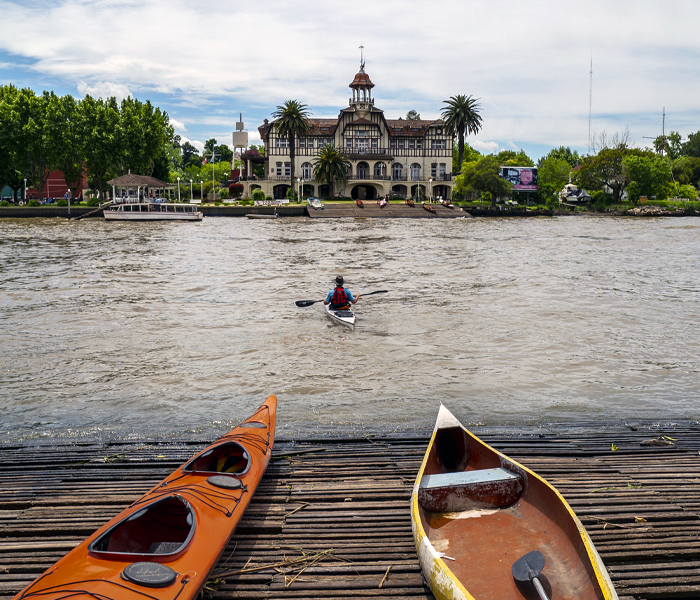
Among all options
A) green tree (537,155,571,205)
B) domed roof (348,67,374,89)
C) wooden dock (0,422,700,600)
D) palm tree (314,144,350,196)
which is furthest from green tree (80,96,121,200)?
wooden dock (0,422,700,600)

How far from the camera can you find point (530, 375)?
1220cm

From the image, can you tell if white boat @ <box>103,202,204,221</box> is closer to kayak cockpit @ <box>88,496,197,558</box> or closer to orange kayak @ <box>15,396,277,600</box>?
orange kayak @ <box>15,396,277,600</box>

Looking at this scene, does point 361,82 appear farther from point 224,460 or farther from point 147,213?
point 224,460

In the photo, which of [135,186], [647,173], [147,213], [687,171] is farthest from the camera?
[687,171]

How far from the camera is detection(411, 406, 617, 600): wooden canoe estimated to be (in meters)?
4.16

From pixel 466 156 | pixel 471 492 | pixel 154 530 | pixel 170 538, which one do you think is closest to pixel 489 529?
pixel 471 492

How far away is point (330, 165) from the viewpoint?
79062 mm

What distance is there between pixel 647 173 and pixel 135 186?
6751 centimetres

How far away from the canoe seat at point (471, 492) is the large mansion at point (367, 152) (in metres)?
80.0

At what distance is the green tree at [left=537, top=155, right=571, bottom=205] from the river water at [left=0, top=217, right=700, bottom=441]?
55205 mm

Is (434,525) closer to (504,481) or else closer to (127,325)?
(504,481)

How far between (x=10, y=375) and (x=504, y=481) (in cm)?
1079

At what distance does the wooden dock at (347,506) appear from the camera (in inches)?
185

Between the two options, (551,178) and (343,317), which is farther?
(551,178)
